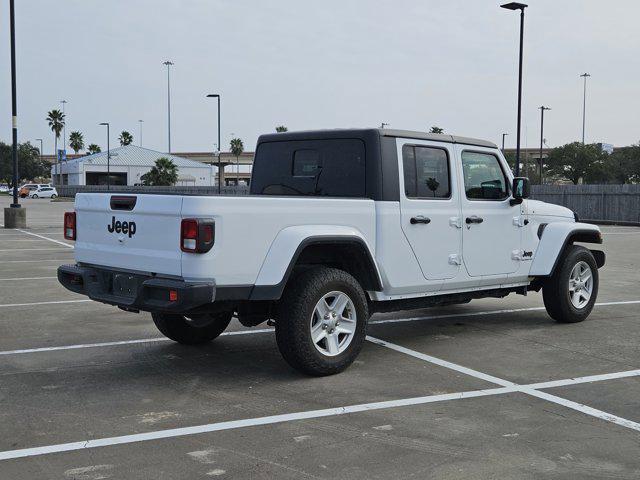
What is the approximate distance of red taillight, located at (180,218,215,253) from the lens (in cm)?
532

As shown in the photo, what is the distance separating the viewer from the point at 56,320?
28.2 ft

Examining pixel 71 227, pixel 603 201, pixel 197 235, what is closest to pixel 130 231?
pixel 197 235

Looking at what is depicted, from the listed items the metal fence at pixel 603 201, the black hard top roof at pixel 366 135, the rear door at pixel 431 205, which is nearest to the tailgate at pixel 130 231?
the black hard top roof at pixel 366 135

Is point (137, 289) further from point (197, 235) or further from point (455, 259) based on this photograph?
point (455, 259)

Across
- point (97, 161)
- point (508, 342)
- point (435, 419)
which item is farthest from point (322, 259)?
point (97, 161)

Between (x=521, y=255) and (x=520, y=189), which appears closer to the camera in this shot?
(x=520, y=189)

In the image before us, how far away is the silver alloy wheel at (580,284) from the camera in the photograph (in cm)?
861

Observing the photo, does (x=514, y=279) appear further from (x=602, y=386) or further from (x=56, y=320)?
(x=56, y=320)

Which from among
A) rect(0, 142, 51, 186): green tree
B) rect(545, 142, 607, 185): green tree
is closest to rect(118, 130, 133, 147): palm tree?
rect(0, 142, 51, 186): green tree

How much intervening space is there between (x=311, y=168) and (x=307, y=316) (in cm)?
178

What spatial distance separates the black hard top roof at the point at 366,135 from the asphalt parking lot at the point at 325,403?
2.01 metres

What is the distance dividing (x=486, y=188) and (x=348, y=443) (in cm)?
387

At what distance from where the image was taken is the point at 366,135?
6.67 metres

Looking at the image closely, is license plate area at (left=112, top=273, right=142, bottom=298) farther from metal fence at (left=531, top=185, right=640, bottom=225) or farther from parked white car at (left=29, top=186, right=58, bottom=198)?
A: parked white car at (left=29, top=186, right=58, bottom=198)
